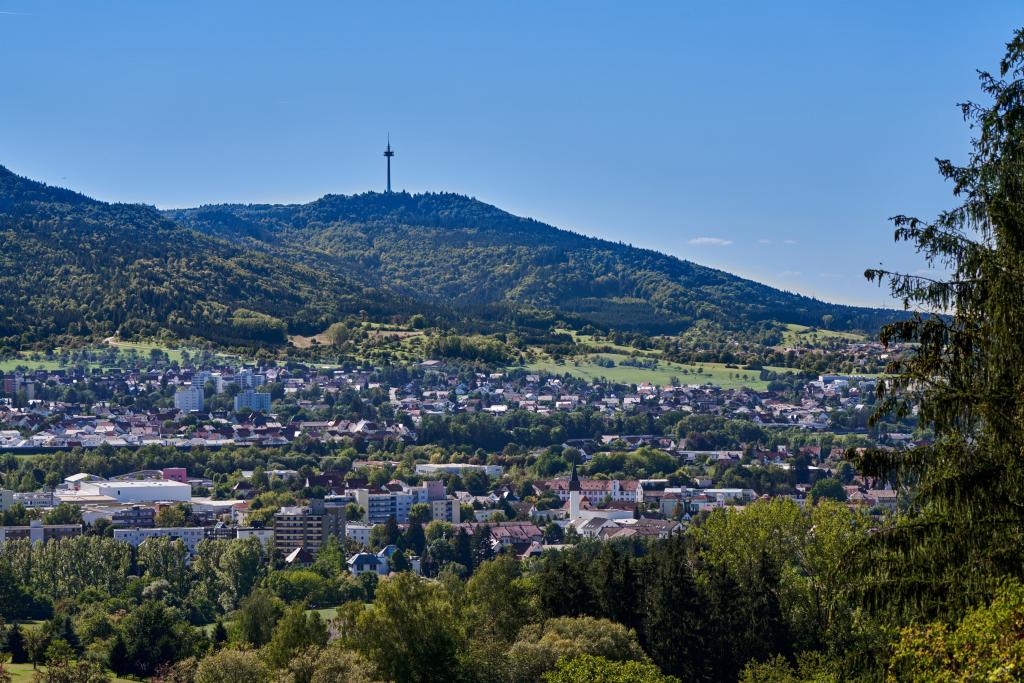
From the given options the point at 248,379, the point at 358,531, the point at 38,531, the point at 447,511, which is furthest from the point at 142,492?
the point at 248,379

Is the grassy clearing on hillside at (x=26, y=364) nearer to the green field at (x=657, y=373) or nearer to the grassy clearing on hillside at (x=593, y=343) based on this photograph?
the green field at (x=657, y=373)

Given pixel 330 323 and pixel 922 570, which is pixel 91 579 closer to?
pixel 922 570

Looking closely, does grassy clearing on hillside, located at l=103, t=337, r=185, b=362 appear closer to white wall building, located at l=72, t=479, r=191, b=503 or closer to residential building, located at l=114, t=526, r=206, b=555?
white wall building, located at l=72, t=479, r=191, b=503

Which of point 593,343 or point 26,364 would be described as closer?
point 26,364

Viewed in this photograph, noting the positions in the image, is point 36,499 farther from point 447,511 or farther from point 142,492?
point 447,511

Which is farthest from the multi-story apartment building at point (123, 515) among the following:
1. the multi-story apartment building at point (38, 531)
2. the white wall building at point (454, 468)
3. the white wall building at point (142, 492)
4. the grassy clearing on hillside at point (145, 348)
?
the grassy clearing on hillside at point (145, 348)

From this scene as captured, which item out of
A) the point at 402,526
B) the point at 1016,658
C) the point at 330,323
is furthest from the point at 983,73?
the point at 330,323
